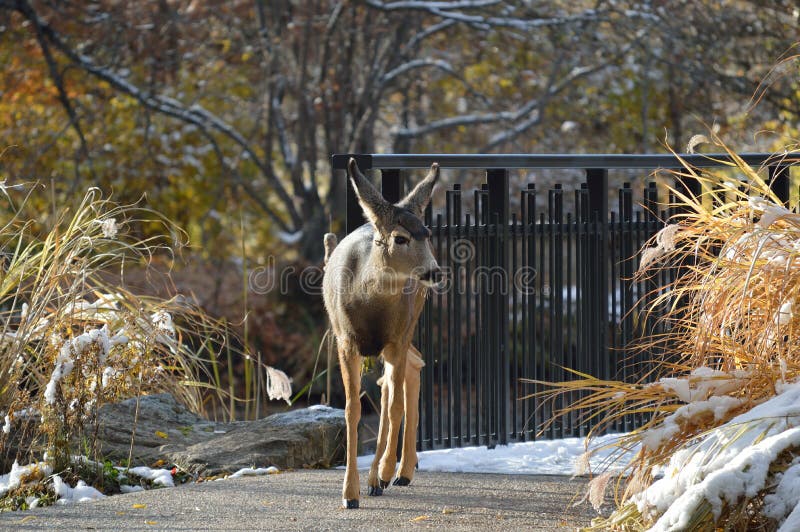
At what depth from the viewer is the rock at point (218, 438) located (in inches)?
295

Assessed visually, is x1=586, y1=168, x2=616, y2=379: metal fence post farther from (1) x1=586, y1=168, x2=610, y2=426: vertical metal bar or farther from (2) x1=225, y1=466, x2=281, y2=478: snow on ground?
(2) x1=225, y1=466, x2=281, y2=478: snow on ground

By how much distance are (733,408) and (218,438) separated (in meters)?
3.77

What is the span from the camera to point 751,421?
16.1 feet

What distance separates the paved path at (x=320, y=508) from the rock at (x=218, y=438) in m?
0.51

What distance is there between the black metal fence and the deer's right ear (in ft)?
4.34

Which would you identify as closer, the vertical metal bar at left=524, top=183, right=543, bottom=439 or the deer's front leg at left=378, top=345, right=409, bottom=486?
the deer's front leg at left=378, top=345, right=409, bottom=486

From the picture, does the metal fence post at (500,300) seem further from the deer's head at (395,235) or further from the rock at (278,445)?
the deer's head at (395,235)

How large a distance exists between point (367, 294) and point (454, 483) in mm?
1362

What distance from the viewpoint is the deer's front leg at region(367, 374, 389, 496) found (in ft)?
21.7

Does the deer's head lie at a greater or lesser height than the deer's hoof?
greater

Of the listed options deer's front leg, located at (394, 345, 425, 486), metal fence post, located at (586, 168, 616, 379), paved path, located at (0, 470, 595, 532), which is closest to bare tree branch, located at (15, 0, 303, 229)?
metal fence post, located at (586, 168, 616, 379)

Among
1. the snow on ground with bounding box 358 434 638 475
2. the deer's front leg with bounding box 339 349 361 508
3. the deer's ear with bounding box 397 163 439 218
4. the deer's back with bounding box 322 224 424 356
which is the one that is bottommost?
the snow on ground with bounding box 358 434 638 475

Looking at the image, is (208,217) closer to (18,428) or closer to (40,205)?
(40,205)

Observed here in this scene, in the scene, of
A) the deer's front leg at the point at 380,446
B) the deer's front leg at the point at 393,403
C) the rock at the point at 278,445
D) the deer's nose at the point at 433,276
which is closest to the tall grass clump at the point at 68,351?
the rock at the point at 278,445
